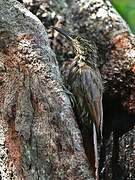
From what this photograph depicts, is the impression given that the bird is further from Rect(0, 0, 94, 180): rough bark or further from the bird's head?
Rect(0, 0, 94, 180): rough bark

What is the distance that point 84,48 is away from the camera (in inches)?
189

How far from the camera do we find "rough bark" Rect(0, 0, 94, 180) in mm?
3496

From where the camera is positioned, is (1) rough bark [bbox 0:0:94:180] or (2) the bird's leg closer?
(1) rough bark [bbox 0:0:94:180]

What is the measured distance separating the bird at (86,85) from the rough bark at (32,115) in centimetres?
51

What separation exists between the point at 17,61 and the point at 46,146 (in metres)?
0.62

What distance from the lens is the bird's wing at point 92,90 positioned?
4.43 metres

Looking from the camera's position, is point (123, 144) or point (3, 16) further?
point (123, 144)

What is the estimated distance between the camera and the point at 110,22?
17.1 ft

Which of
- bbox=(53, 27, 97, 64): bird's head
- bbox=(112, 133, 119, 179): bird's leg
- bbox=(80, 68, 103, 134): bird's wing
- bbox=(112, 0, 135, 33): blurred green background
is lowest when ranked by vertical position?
bbox=(112, 133, 119, 179): bird's leg

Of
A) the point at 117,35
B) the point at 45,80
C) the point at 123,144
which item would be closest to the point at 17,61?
the point at 45,80

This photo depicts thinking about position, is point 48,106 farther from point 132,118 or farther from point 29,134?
point 132,118

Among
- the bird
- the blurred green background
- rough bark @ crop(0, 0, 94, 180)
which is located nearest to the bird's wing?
the bird

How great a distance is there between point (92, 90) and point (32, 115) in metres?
1.06

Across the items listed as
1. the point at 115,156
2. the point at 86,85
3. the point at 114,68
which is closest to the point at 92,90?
the point at 86,85
